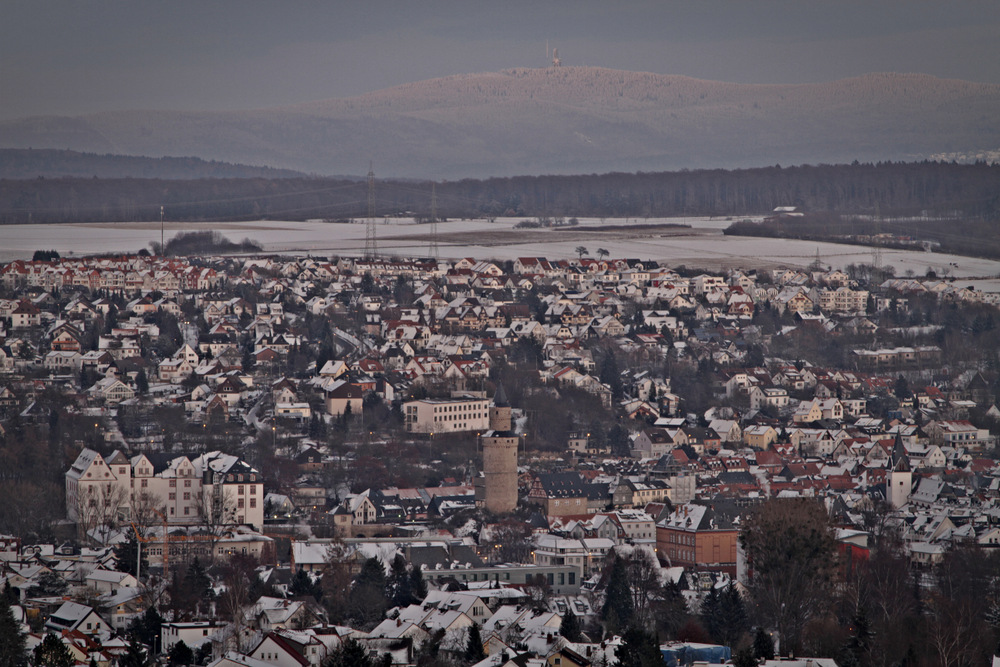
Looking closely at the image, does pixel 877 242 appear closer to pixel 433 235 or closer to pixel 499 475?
pixel 433 235

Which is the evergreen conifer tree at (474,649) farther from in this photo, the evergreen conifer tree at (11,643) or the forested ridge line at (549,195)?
the forested ridge line at (549,195)

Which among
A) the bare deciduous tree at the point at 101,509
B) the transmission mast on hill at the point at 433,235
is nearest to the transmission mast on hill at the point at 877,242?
the transmission mast on hill at the point at 433,235

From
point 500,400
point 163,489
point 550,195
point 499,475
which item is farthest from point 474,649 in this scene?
point 550,195

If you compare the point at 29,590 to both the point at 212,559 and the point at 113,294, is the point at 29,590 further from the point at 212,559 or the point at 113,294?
the point at 113,294

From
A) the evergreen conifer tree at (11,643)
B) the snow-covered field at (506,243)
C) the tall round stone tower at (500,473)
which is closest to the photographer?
the evergreen conifer tree at (11,643)

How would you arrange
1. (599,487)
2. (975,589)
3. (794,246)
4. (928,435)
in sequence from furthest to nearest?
1. (794,246)
2. (928,435)
3. (599,487)
4. (975,589)

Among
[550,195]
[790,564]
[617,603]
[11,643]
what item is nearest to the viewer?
[11,643]

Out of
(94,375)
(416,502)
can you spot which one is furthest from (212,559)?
(94,375)
